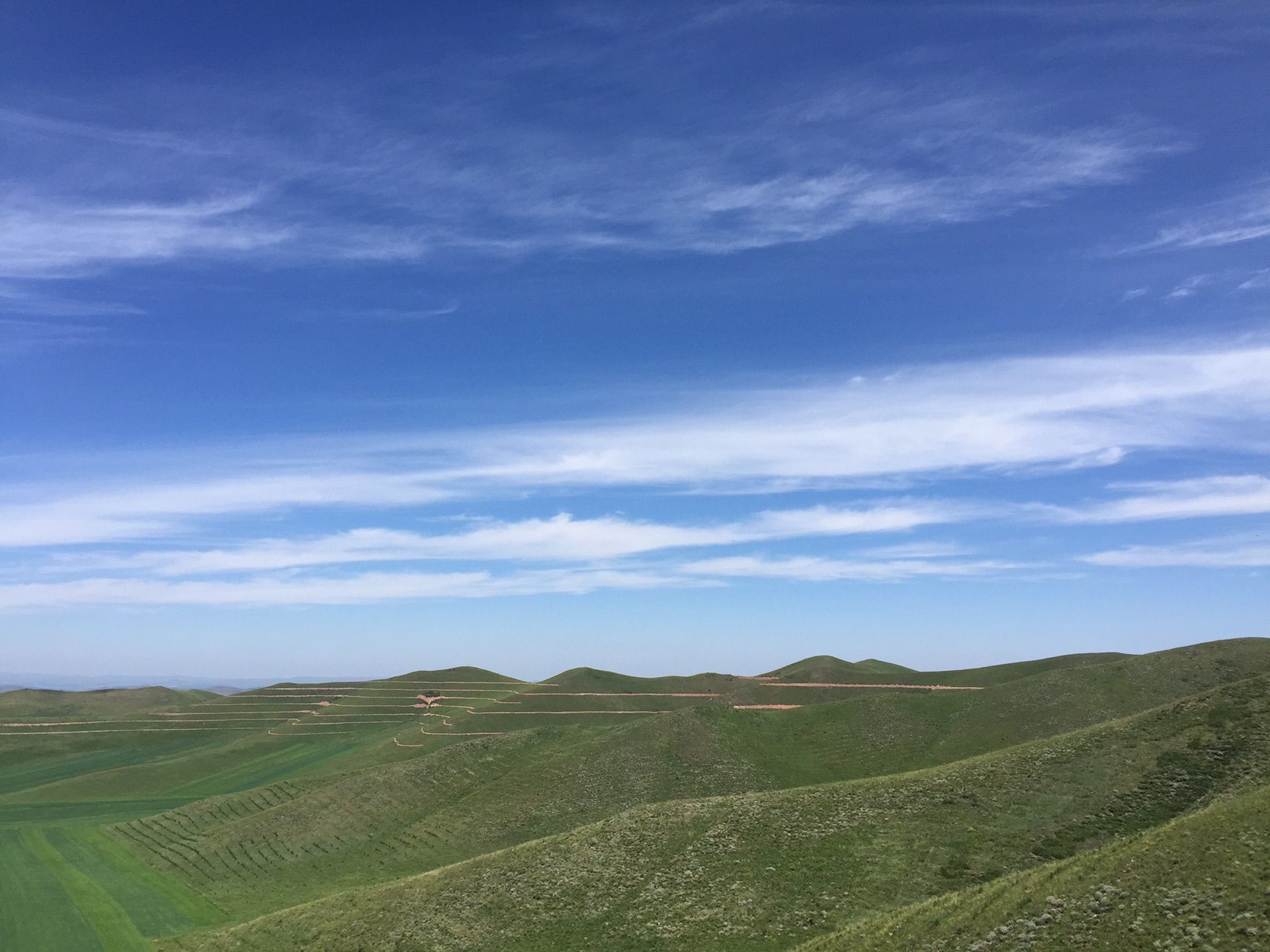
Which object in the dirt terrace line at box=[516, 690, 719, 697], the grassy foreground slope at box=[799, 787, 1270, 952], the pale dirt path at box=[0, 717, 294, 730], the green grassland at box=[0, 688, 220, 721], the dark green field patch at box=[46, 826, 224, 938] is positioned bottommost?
the dark green field patch at box=[46, 826, 224, 938]

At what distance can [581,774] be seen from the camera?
326 feet

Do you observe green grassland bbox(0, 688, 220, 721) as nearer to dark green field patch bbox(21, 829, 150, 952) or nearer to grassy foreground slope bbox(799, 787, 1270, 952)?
dark green field patch bbox(21, 829, 150, 952)

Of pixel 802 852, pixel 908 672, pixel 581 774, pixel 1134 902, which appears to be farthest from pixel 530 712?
pixel 1134 902

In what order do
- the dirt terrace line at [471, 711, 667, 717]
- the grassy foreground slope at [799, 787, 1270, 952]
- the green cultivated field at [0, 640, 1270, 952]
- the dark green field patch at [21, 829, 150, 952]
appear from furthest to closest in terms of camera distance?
1. the dirt terrace line at [471, 711, 667, 717]
2. the dark green field patch at [21, 829, 150, 952]
3. the green cultivated field at [0, 640, 1270, 952]
4. the grassy foreground slope at [799, 787, 1270, 952]

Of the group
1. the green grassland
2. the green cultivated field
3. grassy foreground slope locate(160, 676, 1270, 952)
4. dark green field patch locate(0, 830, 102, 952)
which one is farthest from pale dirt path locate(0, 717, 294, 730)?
grassy foreground slope locate(160, 676, 1270, 952)

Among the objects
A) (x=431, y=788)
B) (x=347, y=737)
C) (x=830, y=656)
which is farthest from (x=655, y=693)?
(x=431, y=788)

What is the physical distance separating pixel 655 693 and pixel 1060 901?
145750 millimetres

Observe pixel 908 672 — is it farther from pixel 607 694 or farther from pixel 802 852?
pixel 802 852

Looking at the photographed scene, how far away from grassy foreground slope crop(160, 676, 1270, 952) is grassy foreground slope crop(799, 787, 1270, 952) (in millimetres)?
10164

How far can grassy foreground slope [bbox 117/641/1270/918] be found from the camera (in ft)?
272

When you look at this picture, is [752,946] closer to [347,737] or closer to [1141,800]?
[1141,800]

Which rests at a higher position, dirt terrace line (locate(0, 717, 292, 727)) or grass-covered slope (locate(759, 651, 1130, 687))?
grass-covered slope (locate(759, 651, 1130, 687))

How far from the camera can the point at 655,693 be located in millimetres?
173375

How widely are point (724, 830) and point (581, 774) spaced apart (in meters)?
44.1
